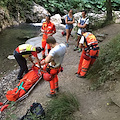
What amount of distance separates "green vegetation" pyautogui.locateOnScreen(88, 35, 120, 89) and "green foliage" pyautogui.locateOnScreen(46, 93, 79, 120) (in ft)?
2.73

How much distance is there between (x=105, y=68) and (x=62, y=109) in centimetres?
165

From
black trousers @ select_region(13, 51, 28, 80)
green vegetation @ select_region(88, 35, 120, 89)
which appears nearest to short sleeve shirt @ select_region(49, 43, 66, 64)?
green vegetation @ select_region(88, 35, 120, 89)

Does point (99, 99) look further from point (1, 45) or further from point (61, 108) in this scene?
point (1, 45)

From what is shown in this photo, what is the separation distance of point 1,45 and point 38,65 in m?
4.86

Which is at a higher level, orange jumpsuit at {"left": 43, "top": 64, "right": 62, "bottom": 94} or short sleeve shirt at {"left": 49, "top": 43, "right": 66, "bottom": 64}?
short sleeve shirt at {"left": 49, "top": 43, "right": 66, "bottom": 64}

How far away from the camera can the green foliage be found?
8.41ft

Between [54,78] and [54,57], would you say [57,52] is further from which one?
[54,78]

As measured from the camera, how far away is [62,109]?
263cm

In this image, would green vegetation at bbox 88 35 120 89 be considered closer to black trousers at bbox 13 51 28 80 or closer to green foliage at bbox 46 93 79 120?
green foliage at bbox 46 93 79 120

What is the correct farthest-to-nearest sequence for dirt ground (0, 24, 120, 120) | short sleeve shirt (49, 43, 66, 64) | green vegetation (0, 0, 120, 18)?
green vegetation (0, 0, 120, 18), short sleeve shirt (49, 43, 66, 64), dirt ground (0, 24, 120, 120)

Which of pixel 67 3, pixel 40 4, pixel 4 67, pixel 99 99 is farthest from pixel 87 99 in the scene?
pixel 67 3

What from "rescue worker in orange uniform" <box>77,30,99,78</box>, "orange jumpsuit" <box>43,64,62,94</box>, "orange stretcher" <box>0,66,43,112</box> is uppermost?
"rescue worker in orange uniform" <box>77,30,99,78</box>

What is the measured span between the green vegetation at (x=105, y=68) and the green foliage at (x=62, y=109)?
2.73 feet

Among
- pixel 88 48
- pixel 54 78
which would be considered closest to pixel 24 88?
pixel 54 78
